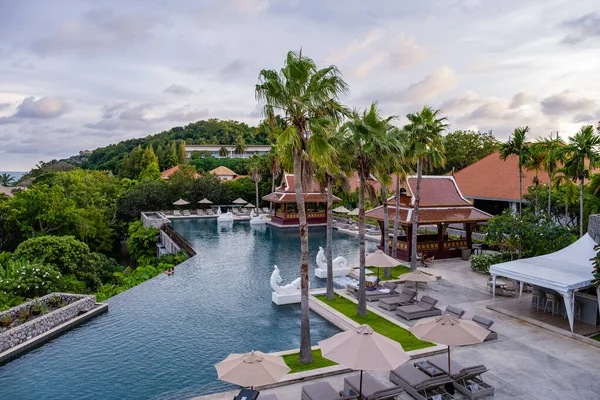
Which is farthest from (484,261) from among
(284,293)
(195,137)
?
(195,137)

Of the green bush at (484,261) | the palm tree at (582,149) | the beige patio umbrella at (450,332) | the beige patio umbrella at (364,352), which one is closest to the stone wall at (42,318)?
the beige patio umbrella at (364,352)

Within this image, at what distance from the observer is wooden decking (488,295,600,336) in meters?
14.1

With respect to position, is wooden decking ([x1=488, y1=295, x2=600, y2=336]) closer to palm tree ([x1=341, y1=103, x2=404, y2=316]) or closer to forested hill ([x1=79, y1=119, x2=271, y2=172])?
palm tree ([x1=341, y1=103, x2=404, y2=316])

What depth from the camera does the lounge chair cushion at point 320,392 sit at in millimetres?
9180

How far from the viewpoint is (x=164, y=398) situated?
10.6 m

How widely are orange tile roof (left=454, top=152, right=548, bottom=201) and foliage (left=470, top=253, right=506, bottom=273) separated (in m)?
12.8

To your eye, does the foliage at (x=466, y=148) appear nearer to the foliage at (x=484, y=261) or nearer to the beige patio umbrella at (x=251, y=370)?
the foliage at (x=484, y=261)

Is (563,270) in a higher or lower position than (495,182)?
lower

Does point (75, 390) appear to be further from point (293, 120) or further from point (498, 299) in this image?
point (498, 299)

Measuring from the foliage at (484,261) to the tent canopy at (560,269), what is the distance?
6.39 m

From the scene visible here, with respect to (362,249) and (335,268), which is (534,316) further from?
(335,268)

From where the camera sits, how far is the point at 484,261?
22875mm

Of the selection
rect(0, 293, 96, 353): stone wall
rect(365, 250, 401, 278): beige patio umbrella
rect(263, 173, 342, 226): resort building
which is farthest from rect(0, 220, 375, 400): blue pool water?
rect(263, 173, 342, 226): resort building

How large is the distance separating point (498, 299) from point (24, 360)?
17711 mm
